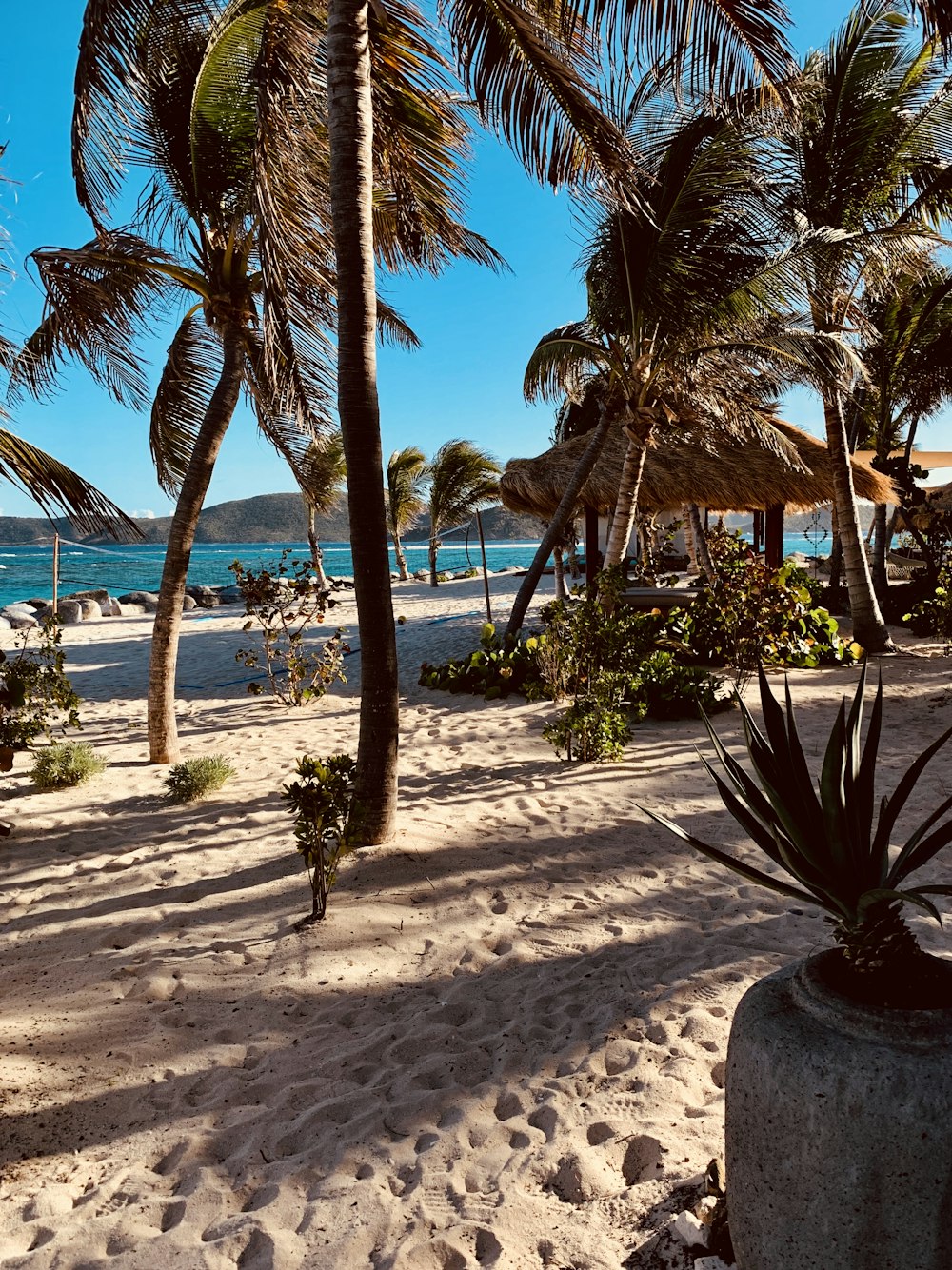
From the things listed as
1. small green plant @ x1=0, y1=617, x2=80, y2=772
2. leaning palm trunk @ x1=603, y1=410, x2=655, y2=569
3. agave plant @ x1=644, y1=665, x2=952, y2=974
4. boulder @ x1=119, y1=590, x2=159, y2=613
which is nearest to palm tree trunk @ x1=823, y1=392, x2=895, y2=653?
leaning palm trunk @ x1=603, y1=410, x2=655, y2=569

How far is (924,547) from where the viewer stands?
1078 cm

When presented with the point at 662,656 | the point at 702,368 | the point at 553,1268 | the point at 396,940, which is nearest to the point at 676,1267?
the point at 553,1268

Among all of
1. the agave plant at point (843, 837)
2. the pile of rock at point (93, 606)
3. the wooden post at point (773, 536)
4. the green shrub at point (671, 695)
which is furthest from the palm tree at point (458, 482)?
the agave plant at point (843, 837)

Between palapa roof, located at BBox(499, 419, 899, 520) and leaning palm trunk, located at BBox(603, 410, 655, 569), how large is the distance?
10.4 ft

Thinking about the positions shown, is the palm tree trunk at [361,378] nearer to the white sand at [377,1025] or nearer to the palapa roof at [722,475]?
the white sand at [377,1025]

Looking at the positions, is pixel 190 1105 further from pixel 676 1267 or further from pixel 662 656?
pixel 662 656

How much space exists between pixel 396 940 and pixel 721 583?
19.1ft

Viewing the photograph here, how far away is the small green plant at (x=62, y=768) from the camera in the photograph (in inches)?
218

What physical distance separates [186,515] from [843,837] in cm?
556

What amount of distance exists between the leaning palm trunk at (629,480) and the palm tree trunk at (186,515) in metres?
4.46

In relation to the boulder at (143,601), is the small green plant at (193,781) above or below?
below

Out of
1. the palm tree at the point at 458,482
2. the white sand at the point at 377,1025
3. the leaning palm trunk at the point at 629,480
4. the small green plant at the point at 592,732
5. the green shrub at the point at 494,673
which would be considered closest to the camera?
the white sand at the point at 377,1025

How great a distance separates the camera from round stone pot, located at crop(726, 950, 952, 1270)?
126 cm

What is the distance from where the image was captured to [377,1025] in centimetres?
273
